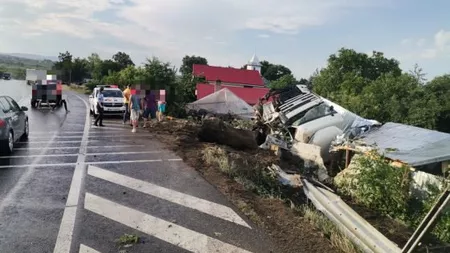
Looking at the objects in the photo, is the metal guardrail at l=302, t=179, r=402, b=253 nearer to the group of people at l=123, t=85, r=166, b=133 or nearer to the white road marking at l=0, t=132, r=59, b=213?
the white road marking at l=0, t=132, r=59, b=213

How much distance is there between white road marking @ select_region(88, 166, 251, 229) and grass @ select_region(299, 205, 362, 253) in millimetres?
1079

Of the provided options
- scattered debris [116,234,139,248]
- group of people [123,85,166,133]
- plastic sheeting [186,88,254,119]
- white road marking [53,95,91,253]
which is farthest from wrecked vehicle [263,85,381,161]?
scattered debris [116,234,139,248]

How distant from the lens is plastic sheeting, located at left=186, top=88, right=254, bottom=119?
2585cm

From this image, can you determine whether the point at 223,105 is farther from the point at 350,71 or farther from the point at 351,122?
the point at 350,71

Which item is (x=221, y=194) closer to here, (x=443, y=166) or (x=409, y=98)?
(x=443, y=166)

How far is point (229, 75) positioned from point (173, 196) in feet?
211

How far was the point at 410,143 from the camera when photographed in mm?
11727

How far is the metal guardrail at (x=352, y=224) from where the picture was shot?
14.7ft

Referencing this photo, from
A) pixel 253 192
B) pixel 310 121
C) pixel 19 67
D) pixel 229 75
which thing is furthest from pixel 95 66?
pixel 253 192

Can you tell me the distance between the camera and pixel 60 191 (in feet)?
22.7

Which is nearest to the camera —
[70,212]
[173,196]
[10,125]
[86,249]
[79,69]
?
[86,249]

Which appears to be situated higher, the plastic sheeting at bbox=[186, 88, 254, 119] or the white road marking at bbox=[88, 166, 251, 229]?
the plastic sheeting at bbox=[186, 88, 254, 119]

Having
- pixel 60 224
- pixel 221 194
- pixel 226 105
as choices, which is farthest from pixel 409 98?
pixel 60 224

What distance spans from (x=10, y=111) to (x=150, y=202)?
22.4 feet
